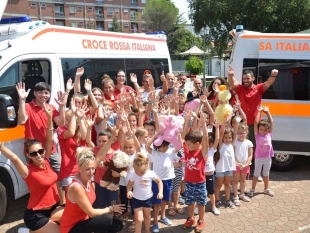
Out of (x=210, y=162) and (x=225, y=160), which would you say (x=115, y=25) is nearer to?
(x=225, y=160)

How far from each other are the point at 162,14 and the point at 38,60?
54526mm

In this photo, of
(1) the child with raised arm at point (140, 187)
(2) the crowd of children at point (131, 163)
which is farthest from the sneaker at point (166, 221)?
(1) the child with raised arm at point (140, 187)

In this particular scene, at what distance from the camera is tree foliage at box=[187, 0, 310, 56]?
53.5ft

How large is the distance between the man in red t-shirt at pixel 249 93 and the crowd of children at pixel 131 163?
1.62 feet

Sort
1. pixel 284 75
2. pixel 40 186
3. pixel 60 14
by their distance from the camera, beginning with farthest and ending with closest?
pixel 60 14, pixel 284 75, pixel 40 186

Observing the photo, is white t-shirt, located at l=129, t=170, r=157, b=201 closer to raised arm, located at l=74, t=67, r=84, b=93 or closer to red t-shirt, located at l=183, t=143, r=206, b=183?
red t-shirt, located at l=183, t=143, r=206, b=183

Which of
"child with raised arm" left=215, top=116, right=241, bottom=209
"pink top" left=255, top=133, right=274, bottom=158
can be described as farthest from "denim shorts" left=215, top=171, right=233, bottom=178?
"pink top" left=255, top=133, right=274, bottom=158

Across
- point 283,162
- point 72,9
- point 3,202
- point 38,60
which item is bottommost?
point 283,162

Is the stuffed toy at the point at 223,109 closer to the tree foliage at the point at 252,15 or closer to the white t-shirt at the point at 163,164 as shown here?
the white t-shirt at the point at 163,164

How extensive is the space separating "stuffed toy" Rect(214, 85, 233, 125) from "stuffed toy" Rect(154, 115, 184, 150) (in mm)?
1028

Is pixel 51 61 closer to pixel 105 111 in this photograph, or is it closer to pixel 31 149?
pixel 105 111

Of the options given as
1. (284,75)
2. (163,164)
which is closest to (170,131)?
(163,164)

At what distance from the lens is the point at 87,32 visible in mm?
6023

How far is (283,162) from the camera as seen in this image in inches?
261
